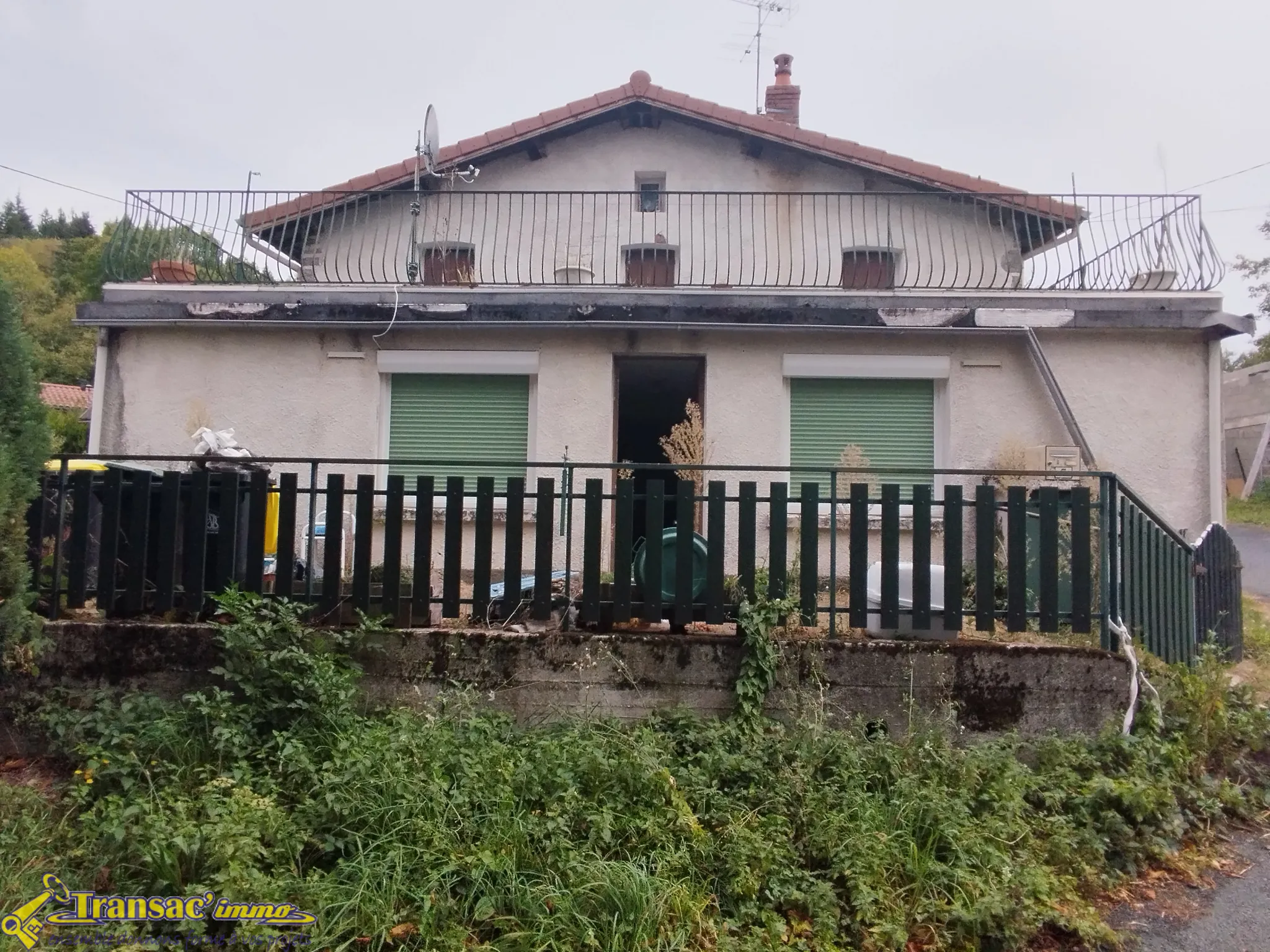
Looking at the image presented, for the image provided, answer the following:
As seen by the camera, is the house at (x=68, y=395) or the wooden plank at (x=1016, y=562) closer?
the wooden plank at (x=1016, y=562)

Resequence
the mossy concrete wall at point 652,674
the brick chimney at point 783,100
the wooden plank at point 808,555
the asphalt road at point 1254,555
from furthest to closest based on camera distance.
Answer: the brick chimney at point 783,100 < the asphalt road at point 1254,555 < the wooden plank at point 808,555 < the mossy concrete wall at point 652,674

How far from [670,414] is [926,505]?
288 inches

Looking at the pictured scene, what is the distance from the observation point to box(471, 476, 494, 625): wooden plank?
4.64 meters

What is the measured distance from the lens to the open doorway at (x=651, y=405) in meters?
5.47

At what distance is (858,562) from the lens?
466 cm

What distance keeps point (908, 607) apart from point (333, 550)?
3.29 m

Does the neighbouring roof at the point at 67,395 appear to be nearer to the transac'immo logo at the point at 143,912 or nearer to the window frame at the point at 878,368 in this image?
the window frame at the point at 878,368

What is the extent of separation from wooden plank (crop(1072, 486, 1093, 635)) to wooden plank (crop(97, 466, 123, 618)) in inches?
211

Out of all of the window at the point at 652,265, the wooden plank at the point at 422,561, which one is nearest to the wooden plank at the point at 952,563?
the wooden plank at the point at 422,561

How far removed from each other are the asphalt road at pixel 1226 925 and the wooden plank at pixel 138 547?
5106 millimetres

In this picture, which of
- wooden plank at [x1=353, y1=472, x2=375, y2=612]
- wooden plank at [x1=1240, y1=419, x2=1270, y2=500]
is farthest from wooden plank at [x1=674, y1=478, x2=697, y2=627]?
wooden plank at [x1=1240, y1=419, x2=1270, y2=500]

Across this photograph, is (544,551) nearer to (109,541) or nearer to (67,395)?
(109,541)

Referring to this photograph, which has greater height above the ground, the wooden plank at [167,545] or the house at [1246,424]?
the house at [1246,424]

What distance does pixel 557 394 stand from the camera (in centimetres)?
782
